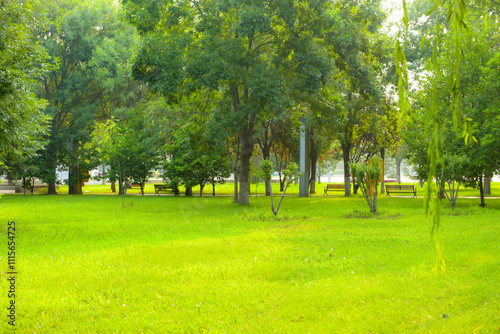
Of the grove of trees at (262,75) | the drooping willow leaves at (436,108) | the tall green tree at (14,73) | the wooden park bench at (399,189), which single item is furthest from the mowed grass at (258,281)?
the wooden park bench at (399,189)

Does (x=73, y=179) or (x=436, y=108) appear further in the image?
(x=73, y=179)

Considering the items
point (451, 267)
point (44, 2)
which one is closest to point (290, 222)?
point (451, 267)

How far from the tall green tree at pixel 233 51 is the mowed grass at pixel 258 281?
8.58 meters

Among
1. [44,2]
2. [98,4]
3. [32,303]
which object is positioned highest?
[98,4]

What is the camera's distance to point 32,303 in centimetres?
672

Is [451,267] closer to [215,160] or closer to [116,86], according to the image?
[215,160]

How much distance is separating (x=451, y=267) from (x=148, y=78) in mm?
17472

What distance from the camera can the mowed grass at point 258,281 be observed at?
5910 mm

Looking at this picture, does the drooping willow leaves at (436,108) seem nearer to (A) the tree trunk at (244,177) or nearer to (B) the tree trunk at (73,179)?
(A) the tree trunk at (244,177)

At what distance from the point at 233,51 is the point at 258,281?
14.7m

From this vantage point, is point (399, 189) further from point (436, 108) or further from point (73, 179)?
point (436, 108)

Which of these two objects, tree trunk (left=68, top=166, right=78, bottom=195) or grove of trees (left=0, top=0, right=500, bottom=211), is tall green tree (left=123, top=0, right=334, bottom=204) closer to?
grove of trees (left=0, top=0, right=500, bottom=211)

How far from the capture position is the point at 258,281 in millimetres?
7867

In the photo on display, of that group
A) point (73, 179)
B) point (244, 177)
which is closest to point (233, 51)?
point (244, 177)
